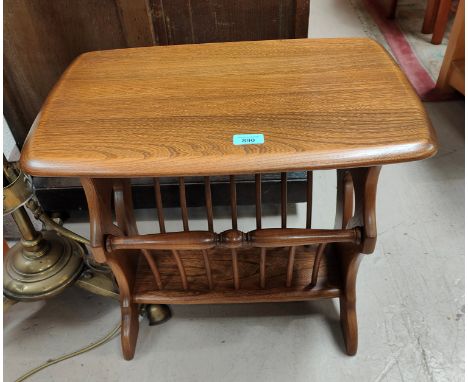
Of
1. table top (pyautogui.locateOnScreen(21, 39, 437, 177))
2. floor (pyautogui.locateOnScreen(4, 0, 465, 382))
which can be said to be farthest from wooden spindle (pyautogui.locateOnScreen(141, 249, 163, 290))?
table top (pyautogui.locateOnScreen(21, 39, 437, 177))

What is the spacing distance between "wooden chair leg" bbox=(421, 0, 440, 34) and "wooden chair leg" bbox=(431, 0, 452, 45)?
0.11 meters

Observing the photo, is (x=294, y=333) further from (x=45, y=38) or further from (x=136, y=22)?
(x=45, y=38)

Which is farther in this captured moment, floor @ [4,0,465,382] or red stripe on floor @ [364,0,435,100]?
red stripe on floor @ [364,0,435,100]

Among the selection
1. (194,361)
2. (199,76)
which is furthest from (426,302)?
(199,76)

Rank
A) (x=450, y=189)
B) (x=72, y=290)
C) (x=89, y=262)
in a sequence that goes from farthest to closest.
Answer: (x=450, y=189) < (x=72, y=290) < (x=89, y=262)

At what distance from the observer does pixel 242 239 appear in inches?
36.3

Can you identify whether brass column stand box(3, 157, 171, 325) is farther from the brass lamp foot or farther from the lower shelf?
the lower shelf

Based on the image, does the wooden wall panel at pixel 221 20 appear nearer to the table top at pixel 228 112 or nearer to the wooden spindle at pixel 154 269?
the table top at pixel 228 112

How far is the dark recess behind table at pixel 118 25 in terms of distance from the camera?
1.25m

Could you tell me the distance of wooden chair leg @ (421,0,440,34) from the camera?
101 inches

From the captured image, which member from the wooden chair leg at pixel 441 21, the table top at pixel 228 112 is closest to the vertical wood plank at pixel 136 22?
the table top at pixel 228 112

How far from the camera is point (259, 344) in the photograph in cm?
125

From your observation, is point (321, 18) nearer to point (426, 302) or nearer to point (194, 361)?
point (426, 302)

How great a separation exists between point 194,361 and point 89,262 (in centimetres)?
41
